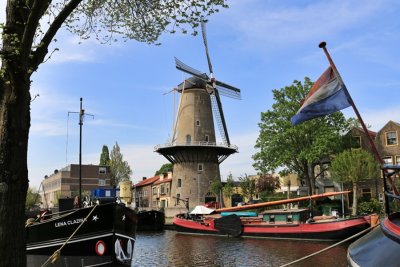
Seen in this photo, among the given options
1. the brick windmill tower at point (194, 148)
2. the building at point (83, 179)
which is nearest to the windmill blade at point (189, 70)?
the brick windmill tower at point (194, 148)

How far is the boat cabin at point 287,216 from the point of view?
30.6m

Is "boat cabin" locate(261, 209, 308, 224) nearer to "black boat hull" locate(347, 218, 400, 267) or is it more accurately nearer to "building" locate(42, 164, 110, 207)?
"black boat hull" locate(347, 218, 400, 267)

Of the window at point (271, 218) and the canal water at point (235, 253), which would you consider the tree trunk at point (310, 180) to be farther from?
the canal water at point (235, 253)

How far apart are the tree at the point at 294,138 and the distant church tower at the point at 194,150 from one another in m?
9.86

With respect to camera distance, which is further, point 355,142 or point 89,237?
point 355,142

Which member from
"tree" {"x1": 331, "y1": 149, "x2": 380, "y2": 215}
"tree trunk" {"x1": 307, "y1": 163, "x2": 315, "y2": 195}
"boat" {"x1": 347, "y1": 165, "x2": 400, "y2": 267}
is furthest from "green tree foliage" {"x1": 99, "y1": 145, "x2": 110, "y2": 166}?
"boat" {"x1": 347, "y1": 165, "x2": 400, "y2": 267}

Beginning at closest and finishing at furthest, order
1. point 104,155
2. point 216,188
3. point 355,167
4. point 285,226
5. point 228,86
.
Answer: point 285,226 → point 355,167 → point 216,188 → point 228,86 → point 104,155

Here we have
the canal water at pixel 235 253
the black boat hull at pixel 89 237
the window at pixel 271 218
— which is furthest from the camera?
the window at pixel 271 218

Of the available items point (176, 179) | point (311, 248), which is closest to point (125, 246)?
point (311, 248)

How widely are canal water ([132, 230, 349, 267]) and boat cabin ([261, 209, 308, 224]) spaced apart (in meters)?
2.04

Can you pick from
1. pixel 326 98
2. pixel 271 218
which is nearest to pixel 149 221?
pixel 271 218

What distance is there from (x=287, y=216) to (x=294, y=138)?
53.3 ft

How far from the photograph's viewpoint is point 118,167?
81812 millimetres

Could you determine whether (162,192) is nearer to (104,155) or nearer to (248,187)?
(248,187)
